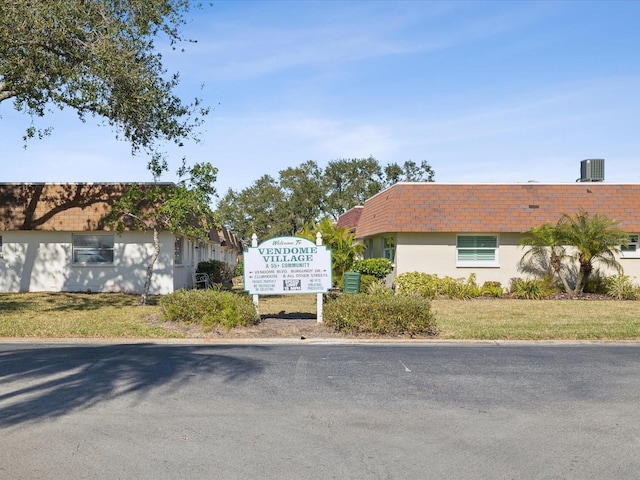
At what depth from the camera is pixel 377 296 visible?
1355 centimetres

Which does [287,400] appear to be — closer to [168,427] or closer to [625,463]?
[168,427]

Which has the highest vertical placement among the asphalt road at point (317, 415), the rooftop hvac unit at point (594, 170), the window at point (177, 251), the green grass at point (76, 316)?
the rooftop hvac unit at point (594, 170)

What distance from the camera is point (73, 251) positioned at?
23.6 metres

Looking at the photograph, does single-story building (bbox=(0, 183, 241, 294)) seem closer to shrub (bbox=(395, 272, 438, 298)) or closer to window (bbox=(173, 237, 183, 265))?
window (bbox=(173, 237, 183, 265))

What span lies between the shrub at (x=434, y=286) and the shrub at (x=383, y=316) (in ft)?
29.1

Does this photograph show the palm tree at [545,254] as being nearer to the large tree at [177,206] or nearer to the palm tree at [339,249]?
the palm tree at [339,249]

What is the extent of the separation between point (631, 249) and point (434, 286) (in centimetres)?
810

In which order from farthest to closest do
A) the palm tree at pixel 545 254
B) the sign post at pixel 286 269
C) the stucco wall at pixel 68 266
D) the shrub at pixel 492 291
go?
the stucco wall at pixel 68 266 < the shrub at pixel 492 291 < the palm tree at pixel 545 254 < the sign post at pixel 286 269

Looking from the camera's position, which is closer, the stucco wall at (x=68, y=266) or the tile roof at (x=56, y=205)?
the tile roof at (x=56, y=205)

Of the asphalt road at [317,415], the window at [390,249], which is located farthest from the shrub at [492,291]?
the asphalt road at [317,415]

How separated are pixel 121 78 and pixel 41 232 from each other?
922 cm

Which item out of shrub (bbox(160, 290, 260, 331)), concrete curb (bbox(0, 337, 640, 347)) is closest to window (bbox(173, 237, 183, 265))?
shrub (bbox(160, 290, 260, 331))

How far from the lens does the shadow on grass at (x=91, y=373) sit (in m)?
6.89

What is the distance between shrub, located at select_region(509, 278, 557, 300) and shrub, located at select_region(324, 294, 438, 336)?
398 inches
